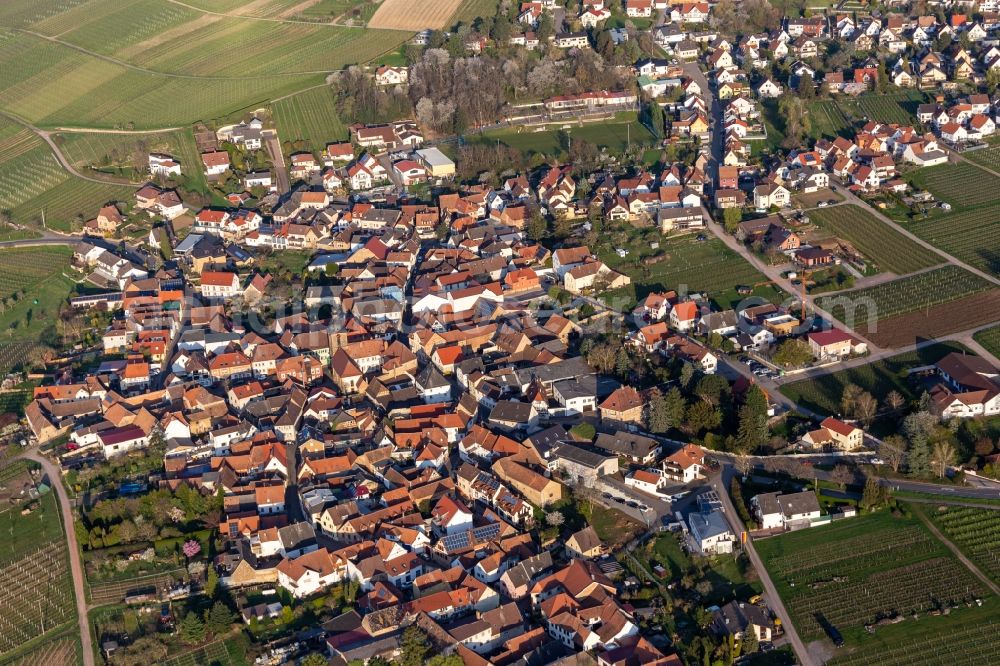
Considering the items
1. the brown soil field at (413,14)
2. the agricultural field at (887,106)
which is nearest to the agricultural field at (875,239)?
the agricultural field at (887,106)

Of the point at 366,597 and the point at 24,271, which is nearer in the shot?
the point at 366,597

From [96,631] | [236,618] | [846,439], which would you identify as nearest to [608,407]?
[846,439]

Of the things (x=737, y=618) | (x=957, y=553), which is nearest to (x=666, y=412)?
(x=737, y=618)

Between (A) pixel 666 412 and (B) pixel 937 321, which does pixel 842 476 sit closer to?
(A) pixel 666 412

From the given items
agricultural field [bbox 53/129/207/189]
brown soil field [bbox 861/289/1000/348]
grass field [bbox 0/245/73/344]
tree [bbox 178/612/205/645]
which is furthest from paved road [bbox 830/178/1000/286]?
grass field [bbox 0/245/73/344]

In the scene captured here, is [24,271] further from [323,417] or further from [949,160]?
[949,160]

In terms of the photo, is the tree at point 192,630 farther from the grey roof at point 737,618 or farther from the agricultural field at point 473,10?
the agricultural field at point 473,10
